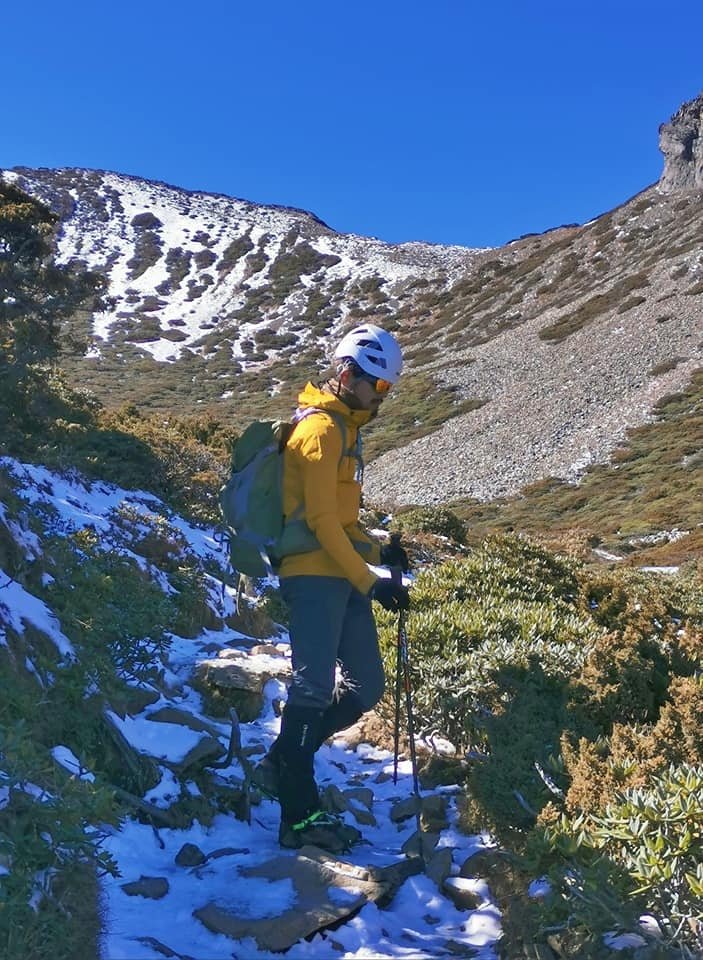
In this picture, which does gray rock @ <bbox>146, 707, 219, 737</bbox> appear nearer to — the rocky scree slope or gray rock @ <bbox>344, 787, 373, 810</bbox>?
gray rock @ <bbox>344, 787, 373, 810</bbox>

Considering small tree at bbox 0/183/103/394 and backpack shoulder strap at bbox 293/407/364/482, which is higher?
small tree at bbox 0/183/103/394

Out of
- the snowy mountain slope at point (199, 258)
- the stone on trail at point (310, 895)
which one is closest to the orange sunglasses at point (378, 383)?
the stone on trail at point (310, 895)

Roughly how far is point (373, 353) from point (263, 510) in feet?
3.01

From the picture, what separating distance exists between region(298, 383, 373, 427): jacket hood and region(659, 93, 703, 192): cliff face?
82.8 meters

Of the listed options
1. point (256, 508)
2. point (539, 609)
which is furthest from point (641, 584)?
point (256, 508)

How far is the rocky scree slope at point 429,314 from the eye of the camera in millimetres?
38375

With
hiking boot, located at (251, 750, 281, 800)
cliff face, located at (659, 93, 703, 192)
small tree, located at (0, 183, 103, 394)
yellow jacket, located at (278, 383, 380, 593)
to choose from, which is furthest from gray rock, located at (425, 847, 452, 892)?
cliff face, located at (659, 93, 703, 192)

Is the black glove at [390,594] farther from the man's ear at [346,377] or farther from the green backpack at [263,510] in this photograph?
the man's ear at [346,377]

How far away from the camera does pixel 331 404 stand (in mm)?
3703

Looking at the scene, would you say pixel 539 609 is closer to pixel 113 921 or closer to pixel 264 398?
pixel 113 921

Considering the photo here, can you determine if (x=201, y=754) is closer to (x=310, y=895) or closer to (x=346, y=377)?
(x=310, y=895)

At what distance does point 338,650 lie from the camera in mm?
3920

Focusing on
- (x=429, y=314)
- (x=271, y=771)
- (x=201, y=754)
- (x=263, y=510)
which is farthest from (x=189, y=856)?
(x=429, y=314)

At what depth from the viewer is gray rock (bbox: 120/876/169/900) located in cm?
316
